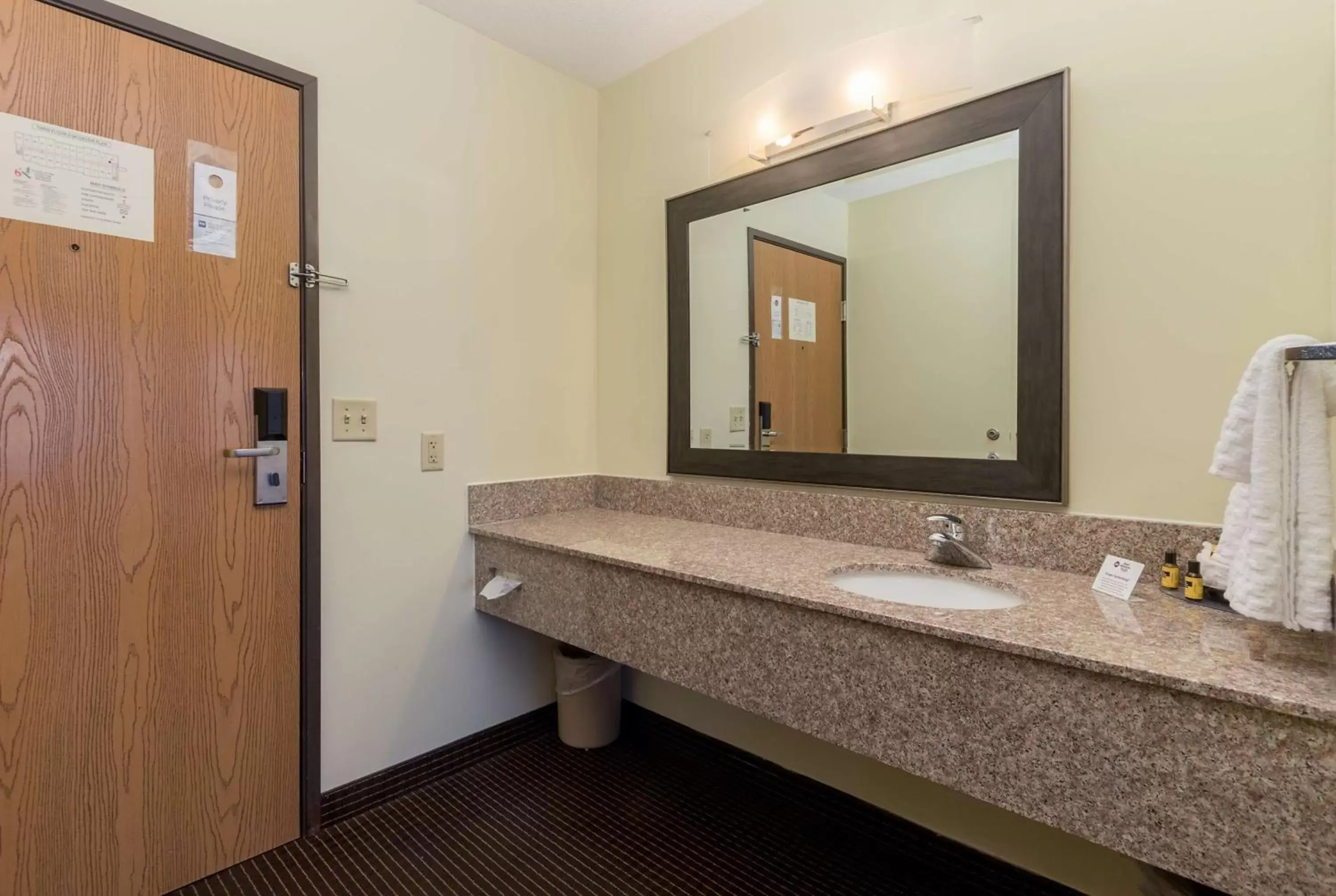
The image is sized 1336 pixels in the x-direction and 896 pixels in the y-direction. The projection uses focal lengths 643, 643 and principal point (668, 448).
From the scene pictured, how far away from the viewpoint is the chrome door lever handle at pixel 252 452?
4.95ft

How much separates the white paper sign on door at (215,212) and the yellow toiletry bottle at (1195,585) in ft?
6.89

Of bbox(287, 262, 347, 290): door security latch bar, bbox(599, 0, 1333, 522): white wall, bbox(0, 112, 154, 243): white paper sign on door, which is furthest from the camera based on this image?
bbox(287, 262, 347, 290): door security latch bar

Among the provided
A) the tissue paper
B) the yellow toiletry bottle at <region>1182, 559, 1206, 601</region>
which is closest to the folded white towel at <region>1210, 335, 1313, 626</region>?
the yellow toiletry bottle at <region>1182, 559, 1206, 601</region>

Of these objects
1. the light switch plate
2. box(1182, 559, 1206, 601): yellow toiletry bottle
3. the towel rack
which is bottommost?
box(1182, 559, 1206, 601): yellow toiletry bottle

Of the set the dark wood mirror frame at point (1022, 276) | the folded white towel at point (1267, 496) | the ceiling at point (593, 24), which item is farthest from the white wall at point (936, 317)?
the ceiling at point (593, 24)

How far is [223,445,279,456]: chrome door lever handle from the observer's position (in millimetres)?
1509

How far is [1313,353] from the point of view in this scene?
82 centimetres

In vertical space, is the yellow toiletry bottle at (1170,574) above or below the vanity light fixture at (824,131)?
below

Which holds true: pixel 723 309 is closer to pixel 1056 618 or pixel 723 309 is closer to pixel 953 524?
pixel 953 524

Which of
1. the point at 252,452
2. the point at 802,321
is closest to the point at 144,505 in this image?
the point at 252,452

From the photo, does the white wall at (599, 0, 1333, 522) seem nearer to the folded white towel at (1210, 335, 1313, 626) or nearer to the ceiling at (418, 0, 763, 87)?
the folded white towel at (1210, 335, 1313, 626)

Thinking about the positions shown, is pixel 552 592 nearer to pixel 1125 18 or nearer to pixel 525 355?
pixel 525 355

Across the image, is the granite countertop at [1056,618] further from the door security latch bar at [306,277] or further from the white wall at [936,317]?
the door security latch bar at [306,277]

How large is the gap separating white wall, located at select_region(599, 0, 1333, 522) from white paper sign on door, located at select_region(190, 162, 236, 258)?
164cm
